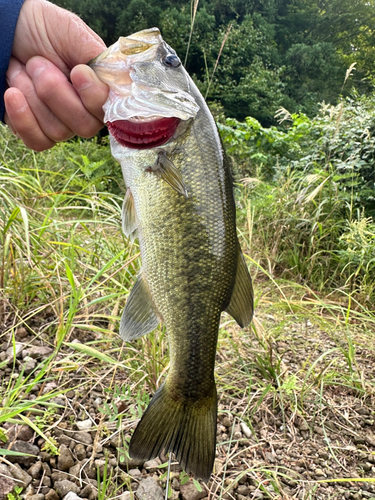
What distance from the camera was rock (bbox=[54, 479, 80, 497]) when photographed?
1.48 meters

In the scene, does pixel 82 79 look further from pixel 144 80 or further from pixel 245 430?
pixel 245 430

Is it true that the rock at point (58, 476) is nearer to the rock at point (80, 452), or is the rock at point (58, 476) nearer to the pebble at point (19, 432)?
the rock at point (80, 452)

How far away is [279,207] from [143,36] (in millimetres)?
3466

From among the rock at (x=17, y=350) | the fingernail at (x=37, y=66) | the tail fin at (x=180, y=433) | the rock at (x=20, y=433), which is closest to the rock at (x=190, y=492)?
the tail fin at (x=180, y=433)

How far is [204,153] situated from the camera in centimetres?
124

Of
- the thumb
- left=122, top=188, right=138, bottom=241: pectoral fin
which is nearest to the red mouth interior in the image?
left=122, top=188, right=138, bottom=241: pectoral fin

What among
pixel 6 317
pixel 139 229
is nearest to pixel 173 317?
pixel 139 229

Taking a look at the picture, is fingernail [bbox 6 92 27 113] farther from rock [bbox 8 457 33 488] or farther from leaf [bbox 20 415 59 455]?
rock [bbox 8 457 33 488]

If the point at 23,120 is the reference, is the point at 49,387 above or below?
below

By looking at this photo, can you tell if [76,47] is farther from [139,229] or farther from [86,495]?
[86,495]

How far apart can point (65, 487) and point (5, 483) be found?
0.73ft

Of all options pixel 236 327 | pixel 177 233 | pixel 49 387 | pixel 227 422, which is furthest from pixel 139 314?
pixel 236 327

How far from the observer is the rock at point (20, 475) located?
1.46 meters

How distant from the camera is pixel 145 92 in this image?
1.24 meters
